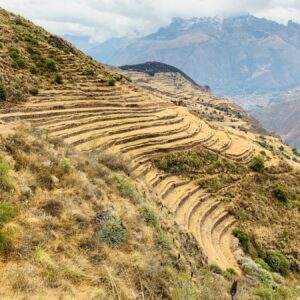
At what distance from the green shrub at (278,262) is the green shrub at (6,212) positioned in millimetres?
22881

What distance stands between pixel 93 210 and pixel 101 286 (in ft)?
13.3

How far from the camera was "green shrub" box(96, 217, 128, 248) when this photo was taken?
12.6 metres

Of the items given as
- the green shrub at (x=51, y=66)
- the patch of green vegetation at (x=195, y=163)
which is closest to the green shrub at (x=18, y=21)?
the green shrub at (x=51, y=66)

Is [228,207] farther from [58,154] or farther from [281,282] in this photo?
[58,154]

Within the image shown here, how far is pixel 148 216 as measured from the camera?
16562 millimetres

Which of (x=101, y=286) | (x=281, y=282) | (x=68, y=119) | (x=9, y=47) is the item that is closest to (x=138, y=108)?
(x=68, y=119)

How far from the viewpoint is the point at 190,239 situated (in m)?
21.5

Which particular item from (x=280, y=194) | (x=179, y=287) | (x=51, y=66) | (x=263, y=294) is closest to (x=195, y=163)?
(x=280, y=194)

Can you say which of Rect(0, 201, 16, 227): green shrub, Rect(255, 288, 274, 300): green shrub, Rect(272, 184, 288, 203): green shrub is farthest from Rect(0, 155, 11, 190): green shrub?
Rect(272, 184, 288, 203): green shrub

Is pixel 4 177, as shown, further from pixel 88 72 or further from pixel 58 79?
pixel 88 72

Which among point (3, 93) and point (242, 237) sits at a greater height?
point (3, 93)

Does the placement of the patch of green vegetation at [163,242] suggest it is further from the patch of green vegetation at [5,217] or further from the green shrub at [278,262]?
the green shrub at [278,262]

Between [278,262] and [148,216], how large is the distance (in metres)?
16.7

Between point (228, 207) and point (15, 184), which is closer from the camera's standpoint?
point (15, 184)
